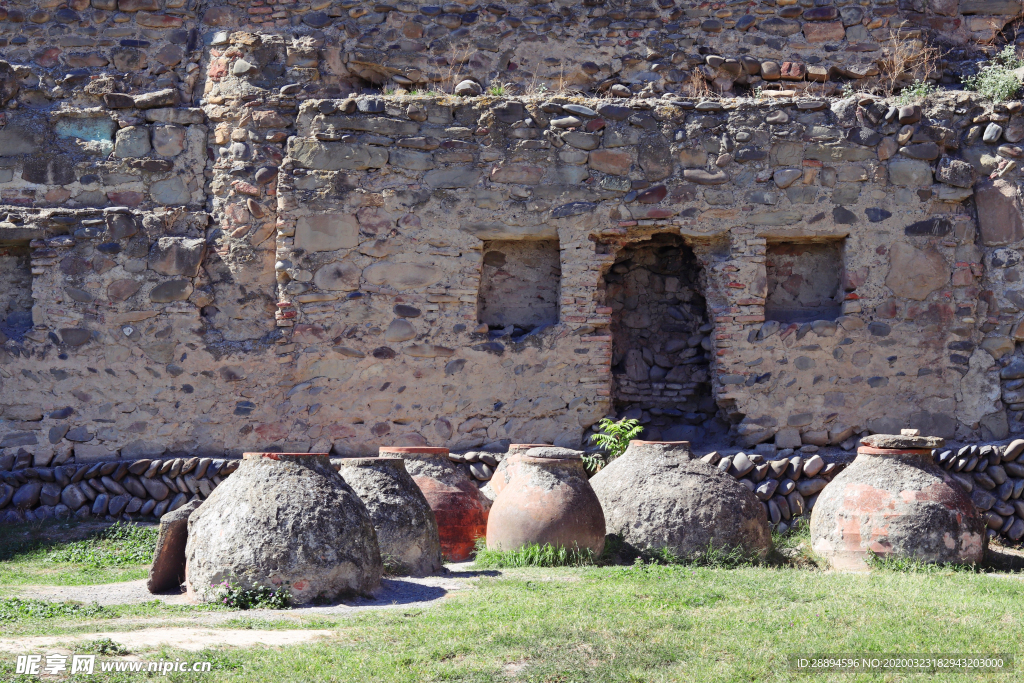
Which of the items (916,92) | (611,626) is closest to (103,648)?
(611,626)

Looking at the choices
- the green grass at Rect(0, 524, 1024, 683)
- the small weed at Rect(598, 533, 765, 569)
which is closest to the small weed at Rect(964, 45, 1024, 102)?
the green grass at Rect(0, 524, 1024, 683)

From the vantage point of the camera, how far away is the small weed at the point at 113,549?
695 centimetres

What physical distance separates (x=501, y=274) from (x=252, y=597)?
4.71m

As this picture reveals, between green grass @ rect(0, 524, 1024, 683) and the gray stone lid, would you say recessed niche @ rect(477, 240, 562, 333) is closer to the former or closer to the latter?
the gray stone lid

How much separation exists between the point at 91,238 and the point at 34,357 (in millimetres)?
1204

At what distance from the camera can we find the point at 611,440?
8.01m

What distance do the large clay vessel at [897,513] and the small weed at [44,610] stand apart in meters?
4.60

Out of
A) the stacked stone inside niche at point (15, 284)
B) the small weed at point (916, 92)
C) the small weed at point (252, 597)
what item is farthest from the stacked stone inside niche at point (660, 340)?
the stacked stone inside niche at point (15, 284)

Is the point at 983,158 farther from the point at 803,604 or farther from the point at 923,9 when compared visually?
the point at 803,604

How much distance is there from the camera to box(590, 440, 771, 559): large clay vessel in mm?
6246

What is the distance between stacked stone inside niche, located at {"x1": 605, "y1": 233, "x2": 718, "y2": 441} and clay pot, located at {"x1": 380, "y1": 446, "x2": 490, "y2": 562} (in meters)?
2.65

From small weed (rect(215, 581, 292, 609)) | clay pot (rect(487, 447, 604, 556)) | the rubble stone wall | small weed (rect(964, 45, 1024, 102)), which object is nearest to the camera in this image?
small weed (rect(215, 581, 292, 609))

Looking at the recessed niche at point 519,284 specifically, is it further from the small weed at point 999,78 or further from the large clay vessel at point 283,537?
the small weed at point 999,78

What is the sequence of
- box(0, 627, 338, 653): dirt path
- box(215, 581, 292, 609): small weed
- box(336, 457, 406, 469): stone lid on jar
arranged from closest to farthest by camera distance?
box(0, 627, 338, 653): dirt path → box(215, 581, 292, 609): small weed → box(336, 457, 406, 469): stone lid on jar
